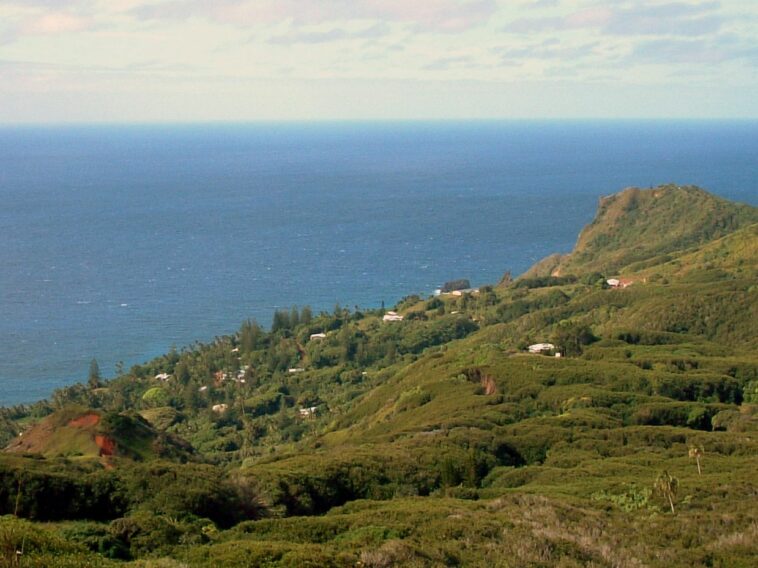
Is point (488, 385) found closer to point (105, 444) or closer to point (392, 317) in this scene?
point (105, 444)

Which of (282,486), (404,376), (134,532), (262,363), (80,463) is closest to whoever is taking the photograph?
(134,532)

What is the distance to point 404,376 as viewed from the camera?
8050 cm

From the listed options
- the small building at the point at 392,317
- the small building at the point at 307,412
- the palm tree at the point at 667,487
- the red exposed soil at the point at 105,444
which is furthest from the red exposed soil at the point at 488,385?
the small building at the point at 392,317

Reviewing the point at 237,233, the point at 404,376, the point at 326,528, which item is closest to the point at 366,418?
the point at 404,376

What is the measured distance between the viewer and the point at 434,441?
43.7 meters

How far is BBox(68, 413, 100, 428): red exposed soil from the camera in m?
45.4

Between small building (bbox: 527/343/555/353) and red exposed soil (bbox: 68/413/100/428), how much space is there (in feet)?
136

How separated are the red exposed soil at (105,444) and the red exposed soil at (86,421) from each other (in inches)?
54.0

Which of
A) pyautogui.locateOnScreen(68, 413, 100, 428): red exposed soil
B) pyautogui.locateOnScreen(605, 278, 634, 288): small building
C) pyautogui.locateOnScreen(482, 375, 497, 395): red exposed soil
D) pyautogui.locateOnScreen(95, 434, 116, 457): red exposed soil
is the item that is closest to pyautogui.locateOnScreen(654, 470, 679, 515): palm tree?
pyautogui.locateOnScreen(95, 434, 116, 457): red exposed soil

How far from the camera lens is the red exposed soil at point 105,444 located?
43.3 meters

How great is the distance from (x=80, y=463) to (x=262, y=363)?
66104 millimetres

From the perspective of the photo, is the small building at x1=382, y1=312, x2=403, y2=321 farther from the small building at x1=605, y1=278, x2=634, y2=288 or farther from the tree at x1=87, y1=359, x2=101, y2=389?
the tree at x1=87, y1=359, x2=101, y2=389

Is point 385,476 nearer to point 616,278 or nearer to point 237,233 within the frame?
point 616,278

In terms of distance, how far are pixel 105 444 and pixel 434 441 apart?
1713 cm
